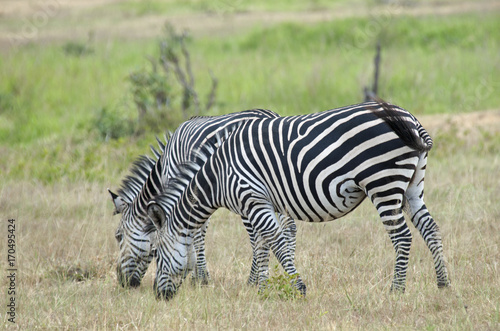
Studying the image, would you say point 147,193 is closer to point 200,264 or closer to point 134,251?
point 134,251

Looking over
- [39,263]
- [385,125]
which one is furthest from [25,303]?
[385,125]

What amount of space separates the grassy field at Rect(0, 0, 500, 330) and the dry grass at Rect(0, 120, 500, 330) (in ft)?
0.07

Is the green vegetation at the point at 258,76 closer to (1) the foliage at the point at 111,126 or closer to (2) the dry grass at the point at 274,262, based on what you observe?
(1) the foliage at the point at 111,126

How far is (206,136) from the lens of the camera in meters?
5.50

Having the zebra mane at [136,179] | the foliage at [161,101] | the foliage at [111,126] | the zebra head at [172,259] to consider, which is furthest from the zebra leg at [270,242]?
the foliage at [111,126]

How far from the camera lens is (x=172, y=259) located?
462cm

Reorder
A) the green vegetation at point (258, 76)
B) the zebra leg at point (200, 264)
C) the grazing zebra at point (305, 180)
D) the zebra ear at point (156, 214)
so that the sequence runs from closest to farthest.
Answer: the grazing zebra at point (305, 180), the zebra ear at point (156, 214), the zebra leg at point (200, 264), the green vegetation at point (258, 76)

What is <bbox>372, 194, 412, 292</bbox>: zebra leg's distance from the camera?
4.28 metres

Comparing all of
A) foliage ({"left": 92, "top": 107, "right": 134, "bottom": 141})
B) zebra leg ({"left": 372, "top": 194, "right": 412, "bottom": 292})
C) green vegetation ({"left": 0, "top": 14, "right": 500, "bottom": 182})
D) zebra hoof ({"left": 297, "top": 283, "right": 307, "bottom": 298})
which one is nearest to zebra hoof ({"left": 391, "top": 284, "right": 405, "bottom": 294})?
zebra leg ({"left": 372, "top": 194, "right": 412, "bottom": 292})

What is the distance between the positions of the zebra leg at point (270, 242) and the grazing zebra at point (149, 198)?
0.20 m

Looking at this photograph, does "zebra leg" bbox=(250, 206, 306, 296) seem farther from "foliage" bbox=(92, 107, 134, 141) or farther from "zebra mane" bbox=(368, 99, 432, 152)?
"foliage" bbox=(92, 107, 134, 141)

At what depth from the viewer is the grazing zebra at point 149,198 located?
5004 millimetres

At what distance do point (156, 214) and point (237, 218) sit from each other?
2.15m

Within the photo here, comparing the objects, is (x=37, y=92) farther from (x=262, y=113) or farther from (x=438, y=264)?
(x=438, y=264)
